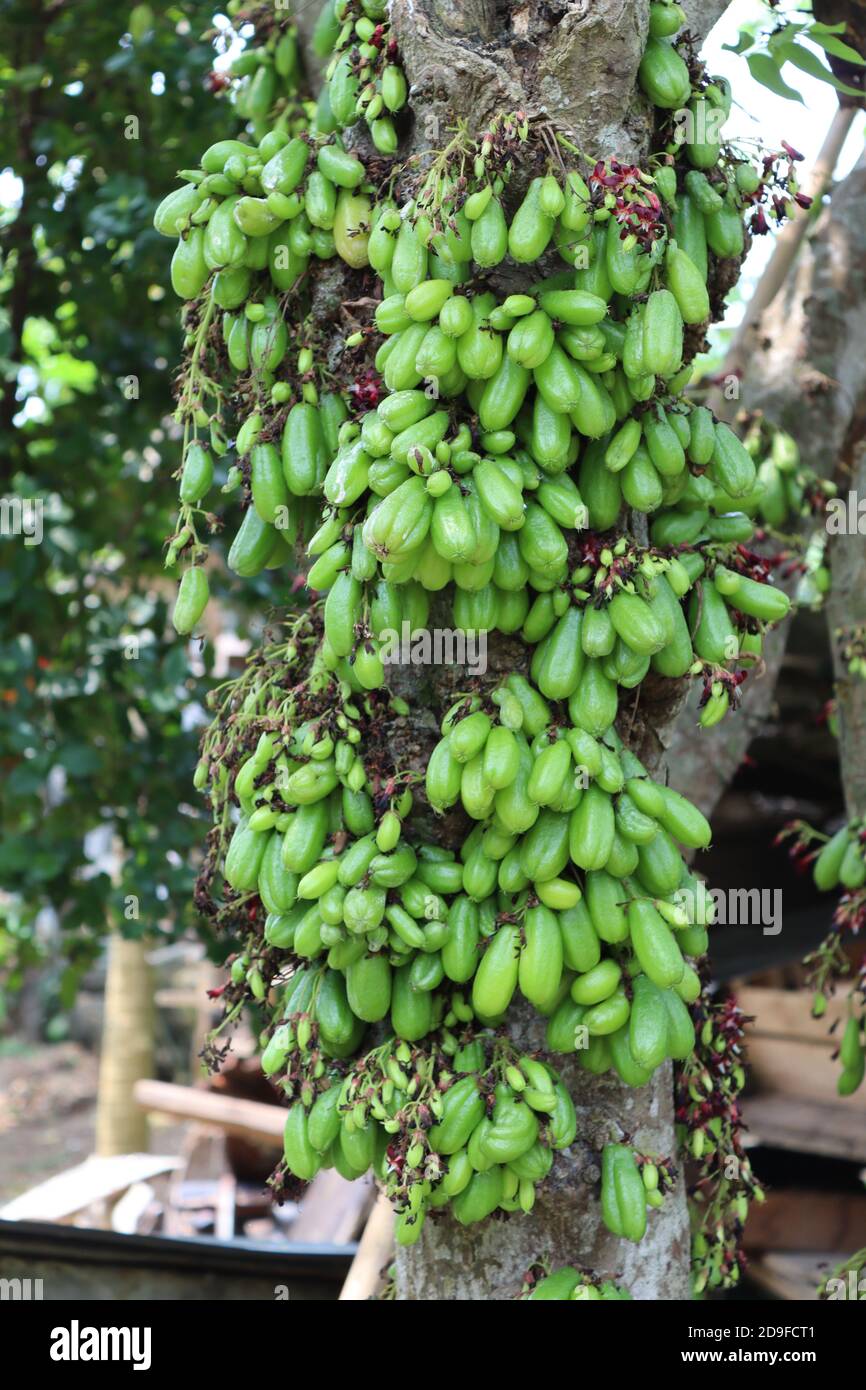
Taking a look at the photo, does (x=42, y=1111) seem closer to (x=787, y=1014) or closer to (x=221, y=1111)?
(x=221, y=1111)

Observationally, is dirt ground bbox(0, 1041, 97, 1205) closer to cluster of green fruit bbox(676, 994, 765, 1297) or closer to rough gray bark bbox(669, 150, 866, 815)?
cluster of green fruit bbox(676, 994, 765, 1297)

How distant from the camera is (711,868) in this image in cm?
525

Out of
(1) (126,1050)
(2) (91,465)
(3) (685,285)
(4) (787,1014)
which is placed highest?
(2) (91,465)

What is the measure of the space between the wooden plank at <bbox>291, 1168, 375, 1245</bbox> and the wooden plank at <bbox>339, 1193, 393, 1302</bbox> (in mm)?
1652

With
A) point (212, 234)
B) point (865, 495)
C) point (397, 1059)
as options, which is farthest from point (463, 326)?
point (865, 495)

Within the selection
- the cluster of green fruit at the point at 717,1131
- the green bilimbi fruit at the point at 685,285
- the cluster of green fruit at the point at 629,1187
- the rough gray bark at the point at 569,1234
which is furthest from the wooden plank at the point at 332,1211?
the green bilimbi fruit at the point at 685,285

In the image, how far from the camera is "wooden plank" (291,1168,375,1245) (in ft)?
14.7

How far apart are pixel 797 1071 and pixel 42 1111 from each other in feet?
17.9

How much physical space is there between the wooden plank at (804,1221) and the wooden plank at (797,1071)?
0.32 m

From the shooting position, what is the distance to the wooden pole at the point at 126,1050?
5.45m

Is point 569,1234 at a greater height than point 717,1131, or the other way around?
point 717,1131

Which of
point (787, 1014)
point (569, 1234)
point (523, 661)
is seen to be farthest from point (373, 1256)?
point (787, 1014)

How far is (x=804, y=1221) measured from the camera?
4211 mm
